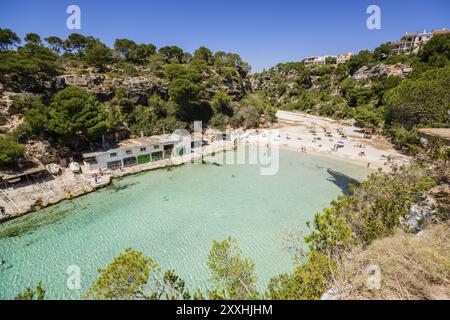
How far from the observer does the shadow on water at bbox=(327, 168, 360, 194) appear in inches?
844

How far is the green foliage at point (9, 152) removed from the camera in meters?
18.1

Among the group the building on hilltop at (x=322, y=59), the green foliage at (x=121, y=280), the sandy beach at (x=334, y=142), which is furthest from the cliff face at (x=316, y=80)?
the green foliage at (x=121, y=280)

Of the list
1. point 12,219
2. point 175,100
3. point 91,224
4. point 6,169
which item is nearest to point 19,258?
point 91,224

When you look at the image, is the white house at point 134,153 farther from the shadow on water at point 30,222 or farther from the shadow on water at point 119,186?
the shadow on water at point 30,222

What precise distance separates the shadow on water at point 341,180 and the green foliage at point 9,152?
30.6 metres

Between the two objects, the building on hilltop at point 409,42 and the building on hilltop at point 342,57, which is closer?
the building on hilltop at point 409,42

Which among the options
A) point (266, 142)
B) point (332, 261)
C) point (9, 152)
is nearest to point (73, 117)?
point (9, 152)

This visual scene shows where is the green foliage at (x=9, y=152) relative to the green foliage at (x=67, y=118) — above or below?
below

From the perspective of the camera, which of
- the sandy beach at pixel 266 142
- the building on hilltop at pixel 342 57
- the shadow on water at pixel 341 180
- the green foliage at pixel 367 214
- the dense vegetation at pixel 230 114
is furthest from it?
the building on hilltop at pixel 342 57

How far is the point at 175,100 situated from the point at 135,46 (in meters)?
21.4

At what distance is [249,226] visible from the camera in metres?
15.7

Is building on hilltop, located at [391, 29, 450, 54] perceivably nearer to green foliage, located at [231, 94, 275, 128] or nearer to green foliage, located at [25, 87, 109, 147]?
green foliage, located at [231, 94, 275, 128]

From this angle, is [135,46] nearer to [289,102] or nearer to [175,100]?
[175,100]

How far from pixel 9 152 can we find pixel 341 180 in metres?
32.0
